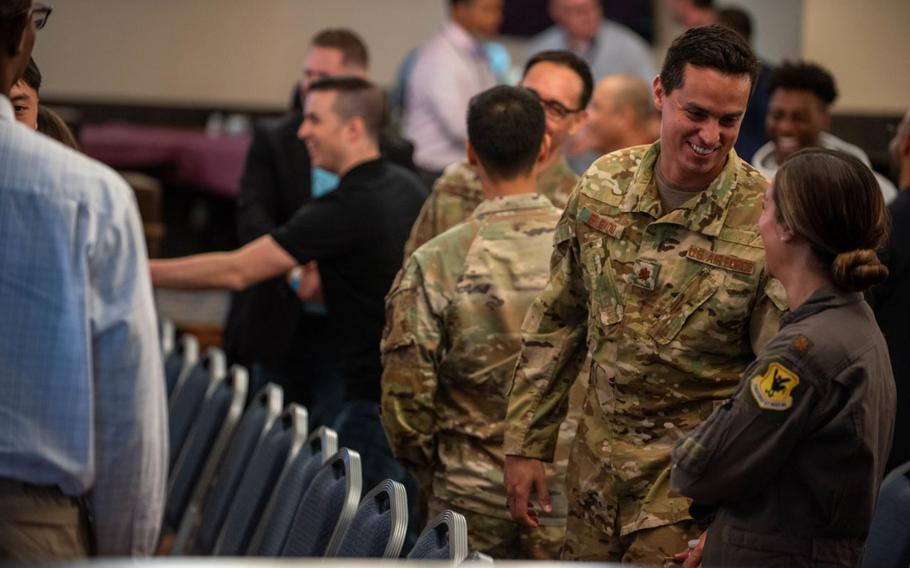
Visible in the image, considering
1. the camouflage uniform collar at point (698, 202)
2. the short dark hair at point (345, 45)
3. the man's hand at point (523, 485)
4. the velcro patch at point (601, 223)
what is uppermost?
the camouflage uniform collar at point (698, 202)

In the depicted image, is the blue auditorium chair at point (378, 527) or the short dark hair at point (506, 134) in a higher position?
the short dark hair at point (506, 134)

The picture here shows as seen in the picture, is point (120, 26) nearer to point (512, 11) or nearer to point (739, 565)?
point (512, 11)

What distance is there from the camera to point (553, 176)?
4465mm

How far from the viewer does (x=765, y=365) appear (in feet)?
8.13

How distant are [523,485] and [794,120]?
2.36 m

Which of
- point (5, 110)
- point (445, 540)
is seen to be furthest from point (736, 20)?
point (5, 110)

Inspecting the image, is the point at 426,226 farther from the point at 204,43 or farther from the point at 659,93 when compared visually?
the point at 204,43

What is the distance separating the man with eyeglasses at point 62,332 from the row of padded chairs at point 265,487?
1.96 ft

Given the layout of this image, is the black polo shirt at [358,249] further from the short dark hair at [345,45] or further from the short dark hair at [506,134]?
the short dark hair at [345,45]

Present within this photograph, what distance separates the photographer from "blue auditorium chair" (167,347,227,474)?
4.84 meters

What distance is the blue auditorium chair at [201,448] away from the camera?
4.48 metres

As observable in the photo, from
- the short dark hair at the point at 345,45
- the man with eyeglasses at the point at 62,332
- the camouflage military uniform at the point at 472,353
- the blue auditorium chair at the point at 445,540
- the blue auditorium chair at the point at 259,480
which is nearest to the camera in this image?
the man with eyeglasses at the point at 62,332

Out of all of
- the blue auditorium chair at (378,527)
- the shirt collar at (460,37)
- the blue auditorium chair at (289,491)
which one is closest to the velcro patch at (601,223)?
the blue auditorium chair at (378,527)

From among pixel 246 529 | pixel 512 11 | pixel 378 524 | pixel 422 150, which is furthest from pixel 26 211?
pixel 512 11
